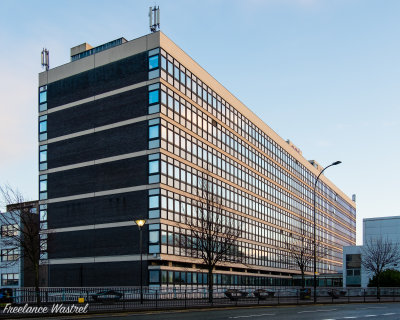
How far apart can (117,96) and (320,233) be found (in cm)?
6485

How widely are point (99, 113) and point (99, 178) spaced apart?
24.3 ft

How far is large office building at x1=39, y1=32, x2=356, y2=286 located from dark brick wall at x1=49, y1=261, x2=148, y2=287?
0.11 metres

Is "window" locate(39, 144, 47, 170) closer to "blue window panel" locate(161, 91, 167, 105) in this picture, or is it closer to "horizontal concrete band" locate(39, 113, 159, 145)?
"horizontal concrete band" locate(39, 113, 159, 145)

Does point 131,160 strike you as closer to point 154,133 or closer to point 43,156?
point 154,133

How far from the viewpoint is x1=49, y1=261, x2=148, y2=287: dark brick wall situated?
163 ft

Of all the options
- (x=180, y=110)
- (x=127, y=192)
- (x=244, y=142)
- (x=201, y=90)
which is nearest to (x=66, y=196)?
(x=127, y=192)

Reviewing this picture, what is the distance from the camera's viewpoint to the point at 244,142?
7250 centimetres

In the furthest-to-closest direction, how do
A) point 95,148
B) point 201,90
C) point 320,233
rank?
point 320,233 < point 201,90 < point 95,148

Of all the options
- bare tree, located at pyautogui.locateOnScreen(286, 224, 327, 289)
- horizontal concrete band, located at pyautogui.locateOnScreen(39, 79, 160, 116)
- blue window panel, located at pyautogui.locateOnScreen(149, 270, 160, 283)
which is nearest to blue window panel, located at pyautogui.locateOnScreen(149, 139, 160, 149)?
horizontal concrete band, located at pyautogui.locateOnScreen(39, 79, 160, 116)

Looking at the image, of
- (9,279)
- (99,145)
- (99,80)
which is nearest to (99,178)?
(99,145)

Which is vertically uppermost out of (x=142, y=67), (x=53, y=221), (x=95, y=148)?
(x=142, y=67)

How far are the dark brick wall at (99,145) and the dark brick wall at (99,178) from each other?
117cm

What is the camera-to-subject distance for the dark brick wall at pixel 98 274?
49.7 m

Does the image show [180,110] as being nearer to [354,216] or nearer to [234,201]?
[234,201]
